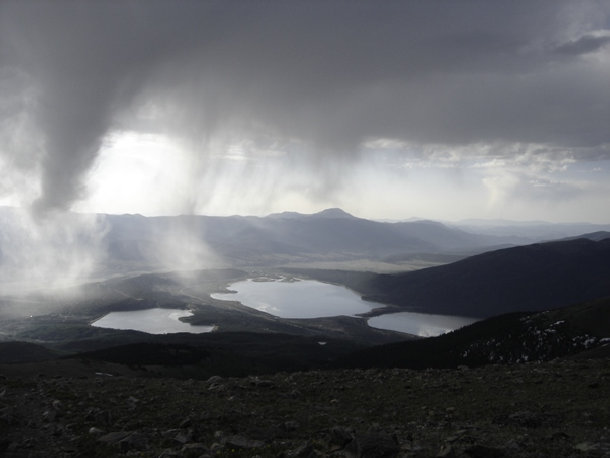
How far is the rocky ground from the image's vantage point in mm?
18562

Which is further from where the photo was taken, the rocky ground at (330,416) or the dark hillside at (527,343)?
the dark hillside at (527,343)

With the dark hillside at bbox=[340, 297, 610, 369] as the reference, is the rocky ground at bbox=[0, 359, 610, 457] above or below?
above

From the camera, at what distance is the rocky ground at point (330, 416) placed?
18.6 meters

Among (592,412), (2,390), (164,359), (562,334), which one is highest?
(592,412)

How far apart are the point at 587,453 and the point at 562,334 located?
278 feet

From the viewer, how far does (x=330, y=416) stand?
2733 centimetres

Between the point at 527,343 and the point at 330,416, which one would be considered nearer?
the point at 330,416

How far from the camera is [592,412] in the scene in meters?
24.6

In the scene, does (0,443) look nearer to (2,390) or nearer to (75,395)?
(75,395)

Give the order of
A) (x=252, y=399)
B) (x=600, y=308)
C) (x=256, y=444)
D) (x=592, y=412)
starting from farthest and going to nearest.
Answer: (x=600, y=308)
(x=252, y=399)
(x=592, y=412)
(x=256, y=444)

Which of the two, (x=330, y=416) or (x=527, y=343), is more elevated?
(x=330, y=416)

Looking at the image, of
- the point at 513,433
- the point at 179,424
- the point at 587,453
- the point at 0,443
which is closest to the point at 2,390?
the point at 0,443

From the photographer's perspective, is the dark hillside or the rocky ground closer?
the rocky ground

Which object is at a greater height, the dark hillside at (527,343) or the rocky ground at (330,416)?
the rocky ground at (330,416)
